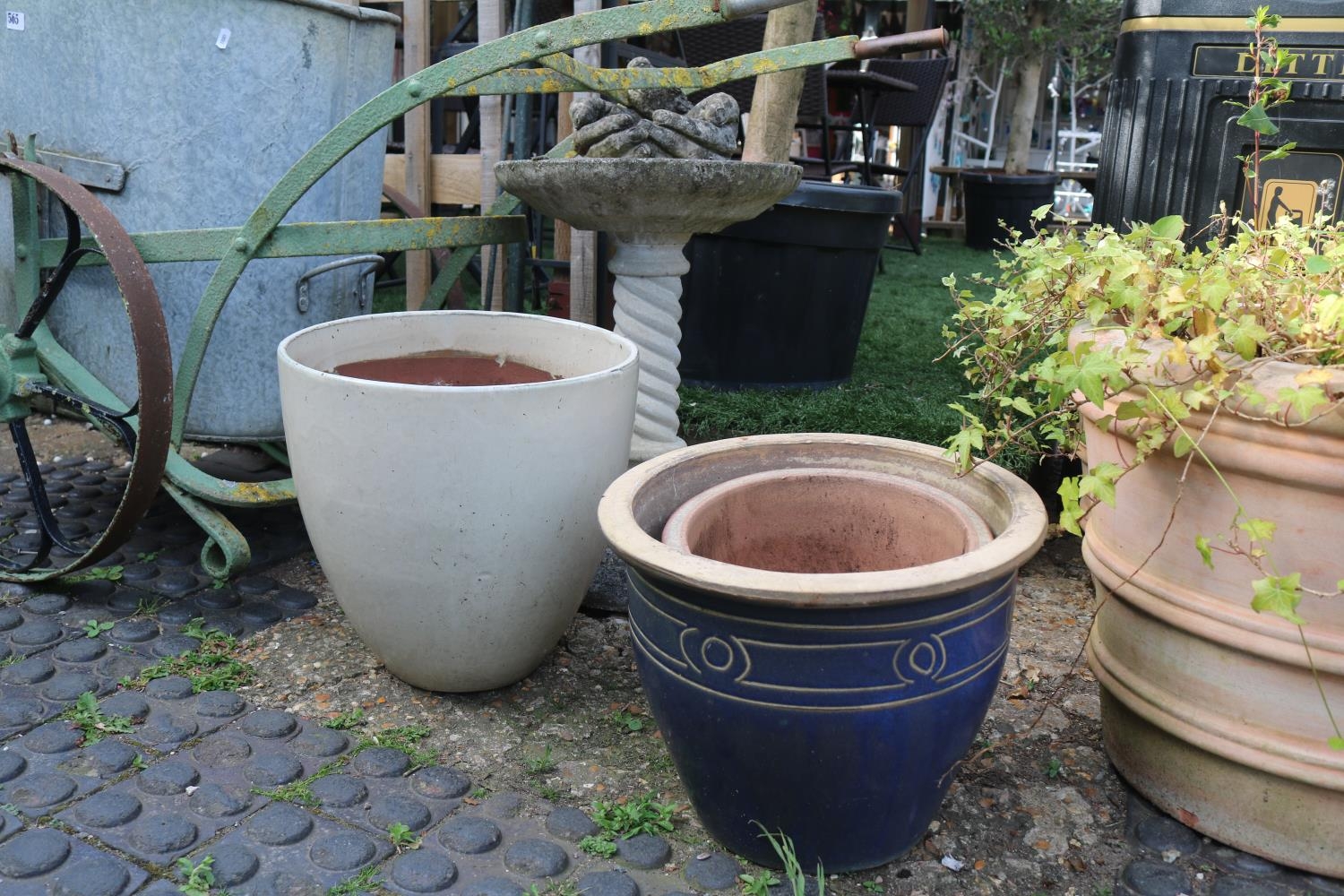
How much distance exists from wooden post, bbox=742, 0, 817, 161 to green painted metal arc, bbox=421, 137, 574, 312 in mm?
847

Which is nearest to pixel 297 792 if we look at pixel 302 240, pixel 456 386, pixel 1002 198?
pixel 456 386

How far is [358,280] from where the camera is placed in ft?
8.87

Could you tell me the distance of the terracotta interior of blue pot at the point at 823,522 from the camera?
69.2 inches

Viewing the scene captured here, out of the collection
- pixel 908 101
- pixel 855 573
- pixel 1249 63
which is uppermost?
pixel 908 101

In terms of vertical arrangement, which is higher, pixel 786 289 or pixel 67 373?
pixel 786 289

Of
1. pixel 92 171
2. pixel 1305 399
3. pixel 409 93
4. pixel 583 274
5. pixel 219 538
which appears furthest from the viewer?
pixel 583 274

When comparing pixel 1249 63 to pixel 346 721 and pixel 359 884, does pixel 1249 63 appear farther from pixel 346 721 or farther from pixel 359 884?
pixel 359 884

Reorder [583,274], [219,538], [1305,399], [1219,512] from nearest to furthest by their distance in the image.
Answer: [1305,399] < [1219,512] < [219,538] < [583,274]

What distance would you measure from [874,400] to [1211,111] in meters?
1.32

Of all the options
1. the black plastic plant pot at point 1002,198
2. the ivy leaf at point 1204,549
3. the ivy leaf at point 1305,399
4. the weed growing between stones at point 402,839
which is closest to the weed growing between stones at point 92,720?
the weed growing between stones at point 402,839

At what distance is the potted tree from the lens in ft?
25.0

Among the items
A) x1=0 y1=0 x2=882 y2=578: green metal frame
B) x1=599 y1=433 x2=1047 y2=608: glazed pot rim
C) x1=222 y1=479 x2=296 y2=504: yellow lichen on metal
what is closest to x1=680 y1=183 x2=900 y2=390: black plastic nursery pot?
x1=0 y1=0 x2=882 y2=578: green metal frame

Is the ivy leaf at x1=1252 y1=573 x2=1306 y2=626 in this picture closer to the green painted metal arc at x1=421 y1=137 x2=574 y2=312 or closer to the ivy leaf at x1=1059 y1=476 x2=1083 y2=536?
the ivy leaf at x1=1059 y1=476 x2=1083 y2=536

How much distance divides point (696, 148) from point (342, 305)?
0.98m
